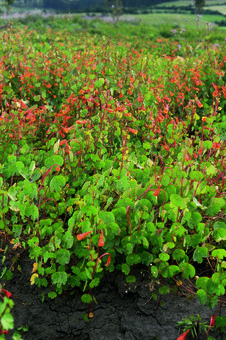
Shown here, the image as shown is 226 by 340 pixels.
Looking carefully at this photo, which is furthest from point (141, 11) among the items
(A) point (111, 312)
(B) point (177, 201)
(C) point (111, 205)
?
(A) point (111, 312)

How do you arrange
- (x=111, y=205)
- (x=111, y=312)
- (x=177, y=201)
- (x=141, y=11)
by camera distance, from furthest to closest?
(x=141, y=11)
(x=111, y=205)
(x=111, y=312)
(x=177, y=201)

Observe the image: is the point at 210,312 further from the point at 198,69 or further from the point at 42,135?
the point at 198,69

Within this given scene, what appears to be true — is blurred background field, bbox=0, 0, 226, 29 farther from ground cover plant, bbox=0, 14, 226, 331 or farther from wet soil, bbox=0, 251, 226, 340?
wet soil, bbox=0, 251, 226, 340

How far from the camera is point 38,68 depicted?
4.43m

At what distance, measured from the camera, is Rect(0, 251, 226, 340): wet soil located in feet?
6.09

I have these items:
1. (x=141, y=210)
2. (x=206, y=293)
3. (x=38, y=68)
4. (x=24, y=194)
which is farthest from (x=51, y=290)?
(x=38, y=68)

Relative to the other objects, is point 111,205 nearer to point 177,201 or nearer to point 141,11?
point 177,201

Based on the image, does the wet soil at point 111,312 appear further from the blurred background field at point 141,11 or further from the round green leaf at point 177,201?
the blurred background field at point 141,11

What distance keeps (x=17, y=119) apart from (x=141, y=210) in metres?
1.91

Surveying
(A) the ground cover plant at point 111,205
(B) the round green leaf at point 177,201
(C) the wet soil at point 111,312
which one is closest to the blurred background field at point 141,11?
(A) the ground cover plant at point 111,205

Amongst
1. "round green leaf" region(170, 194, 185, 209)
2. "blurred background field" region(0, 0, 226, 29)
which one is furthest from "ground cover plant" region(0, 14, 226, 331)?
"blurred background field" region(0, 0, 226, 29)

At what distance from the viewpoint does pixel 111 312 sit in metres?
1.95

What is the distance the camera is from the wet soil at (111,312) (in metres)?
1.86

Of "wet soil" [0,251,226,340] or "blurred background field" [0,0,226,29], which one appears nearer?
"wet soil" [0,251,226,340]
